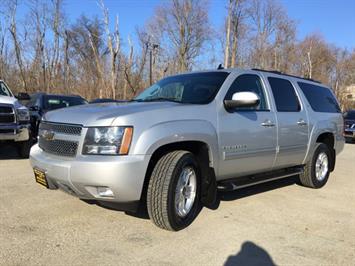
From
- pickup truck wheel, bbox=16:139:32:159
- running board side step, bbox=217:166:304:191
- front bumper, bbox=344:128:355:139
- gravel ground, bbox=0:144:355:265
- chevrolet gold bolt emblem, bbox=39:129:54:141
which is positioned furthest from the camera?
front bumper, bbox=344:128:355:139

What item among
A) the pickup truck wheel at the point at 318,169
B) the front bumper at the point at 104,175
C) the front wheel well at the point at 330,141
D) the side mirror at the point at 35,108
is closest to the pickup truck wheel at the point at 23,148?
the side mirror at the point at 35,108

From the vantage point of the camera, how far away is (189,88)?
17.3 feet

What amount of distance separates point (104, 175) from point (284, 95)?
3.44 metres

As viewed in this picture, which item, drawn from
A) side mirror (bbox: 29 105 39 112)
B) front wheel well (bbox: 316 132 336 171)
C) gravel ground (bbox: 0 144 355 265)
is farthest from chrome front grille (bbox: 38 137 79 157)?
side mirror (bbox: 29 105 39 112)

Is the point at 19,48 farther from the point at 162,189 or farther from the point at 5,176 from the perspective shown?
the point at 162,189

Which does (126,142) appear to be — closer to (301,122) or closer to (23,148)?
(301,122)

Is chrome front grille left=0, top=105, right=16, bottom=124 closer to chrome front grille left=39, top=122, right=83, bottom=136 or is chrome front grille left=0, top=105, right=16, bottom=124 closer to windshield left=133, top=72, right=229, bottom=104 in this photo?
windshield left=133, top=72, right=229, bottom=104

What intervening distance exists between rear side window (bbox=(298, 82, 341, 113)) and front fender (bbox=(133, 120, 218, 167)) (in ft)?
9.30

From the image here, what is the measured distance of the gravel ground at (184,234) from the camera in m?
3.70

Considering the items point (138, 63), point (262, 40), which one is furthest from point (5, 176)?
point (262, 40)

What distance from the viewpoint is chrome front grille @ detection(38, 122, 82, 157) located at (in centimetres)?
410

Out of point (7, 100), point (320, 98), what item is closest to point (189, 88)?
point (320, 98)

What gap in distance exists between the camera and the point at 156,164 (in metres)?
4.24

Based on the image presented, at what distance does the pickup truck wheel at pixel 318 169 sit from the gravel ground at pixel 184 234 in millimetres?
757
